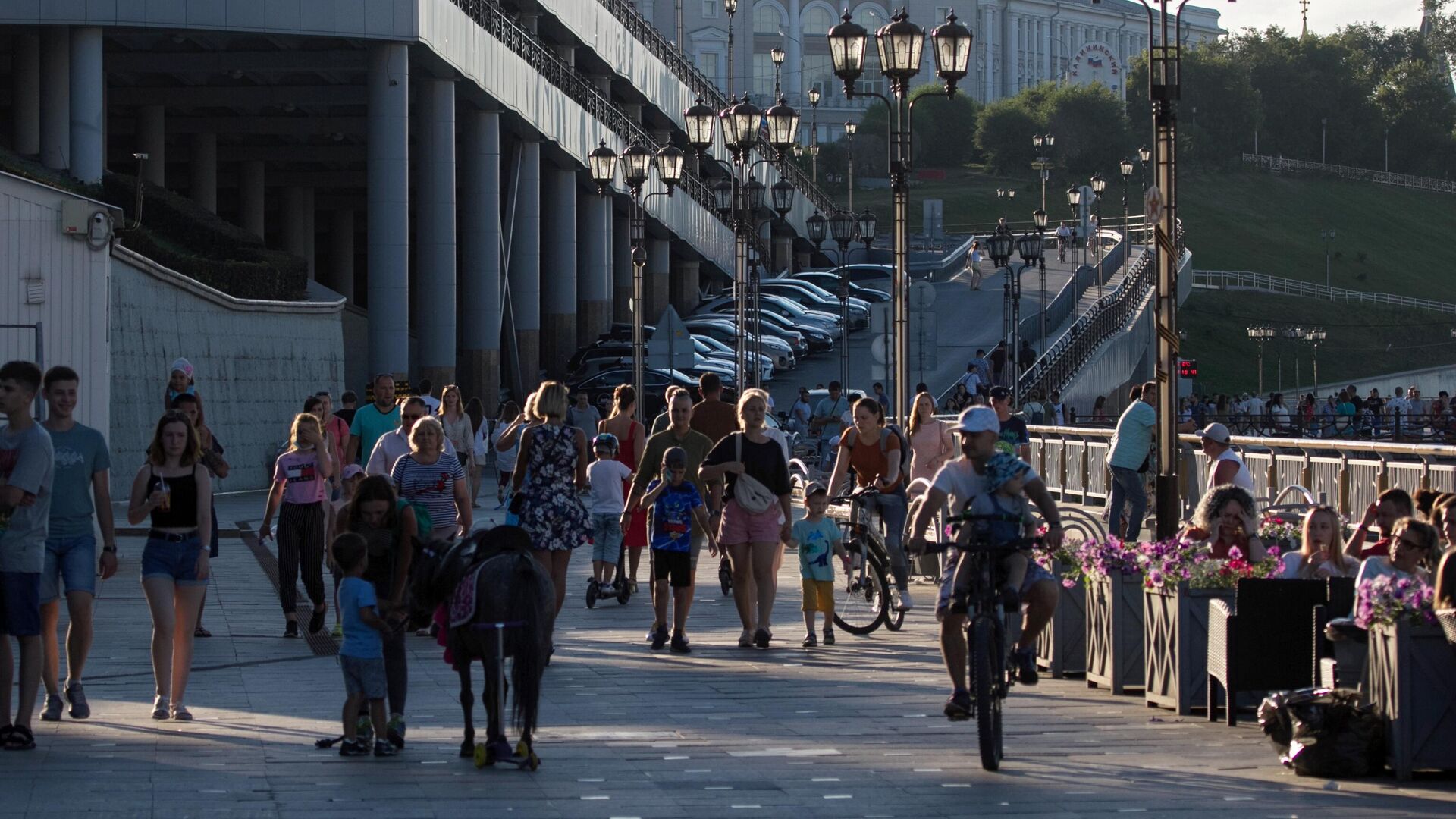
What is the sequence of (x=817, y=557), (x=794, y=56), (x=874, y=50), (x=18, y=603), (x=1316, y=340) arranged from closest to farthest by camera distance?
(x=18, y=603), (x=817, y=557), (x=1316, y=340), (x=874, y=50), (x=794, y=56)

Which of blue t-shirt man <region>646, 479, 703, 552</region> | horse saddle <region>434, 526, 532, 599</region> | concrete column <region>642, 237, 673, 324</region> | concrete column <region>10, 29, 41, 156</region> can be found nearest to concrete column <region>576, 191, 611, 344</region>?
concrete column <region>642, 237, 673, 324</region>

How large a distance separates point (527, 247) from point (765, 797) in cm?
4740

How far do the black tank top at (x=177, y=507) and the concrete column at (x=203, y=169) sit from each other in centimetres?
4608

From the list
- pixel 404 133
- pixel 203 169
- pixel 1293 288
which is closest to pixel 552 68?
pixel 203 169

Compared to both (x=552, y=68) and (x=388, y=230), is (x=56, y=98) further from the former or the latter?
(x=552, y=68)

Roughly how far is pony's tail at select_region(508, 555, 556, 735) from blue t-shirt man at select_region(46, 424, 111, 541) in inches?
97.0

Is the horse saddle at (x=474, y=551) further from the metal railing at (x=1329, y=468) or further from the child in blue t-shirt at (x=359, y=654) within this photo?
the metal railing at (x=1329, y=468)

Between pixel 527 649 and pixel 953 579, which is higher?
pixel 953 579

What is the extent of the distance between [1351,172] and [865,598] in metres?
151

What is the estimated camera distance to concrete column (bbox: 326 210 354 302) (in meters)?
74.0

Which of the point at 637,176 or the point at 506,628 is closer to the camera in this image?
the point at 506,628

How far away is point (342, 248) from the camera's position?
244 ft

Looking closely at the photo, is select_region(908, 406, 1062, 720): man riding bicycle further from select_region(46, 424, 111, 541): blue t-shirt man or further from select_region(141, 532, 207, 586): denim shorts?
select_region(46, 424, 111, 541): blue t-shirt man

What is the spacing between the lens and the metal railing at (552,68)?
48875 millimetres
